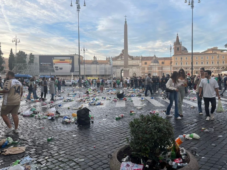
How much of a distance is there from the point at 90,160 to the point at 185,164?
5.50 ft

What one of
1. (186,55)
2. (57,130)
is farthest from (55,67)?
(57,130)

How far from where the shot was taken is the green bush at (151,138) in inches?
105

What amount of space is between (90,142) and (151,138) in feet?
7.64

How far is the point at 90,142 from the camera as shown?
464cm

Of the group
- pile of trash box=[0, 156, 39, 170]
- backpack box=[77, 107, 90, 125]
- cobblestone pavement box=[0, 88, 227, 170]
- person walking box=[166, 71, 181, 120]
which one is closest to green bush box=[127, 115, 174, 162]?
cobblestone pavement box=[0, 88, 227, 170]

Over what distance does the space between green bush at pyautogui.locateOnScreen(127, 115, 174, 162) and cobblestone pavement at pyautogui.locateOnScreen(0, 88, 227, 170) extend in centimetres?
95

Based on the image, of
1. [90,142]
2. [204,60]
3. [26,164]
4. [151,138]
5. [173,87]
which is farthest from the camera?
[204,60]

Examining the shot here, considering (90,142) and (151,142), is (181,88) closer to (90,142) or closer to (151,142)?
(90,142)

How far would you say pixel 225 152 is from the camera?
12.7 feet

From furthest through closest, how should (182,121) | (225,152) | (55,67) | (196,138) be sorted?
(55,67), (182,121), (196,138), (225,152)

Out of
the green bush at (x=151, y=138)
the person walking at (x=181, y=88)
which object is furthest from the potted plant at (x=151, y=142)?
the person walking at (x=181, y=88)

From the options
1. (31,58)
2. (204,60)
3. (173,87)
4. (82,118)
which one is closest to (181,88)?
(173,87)

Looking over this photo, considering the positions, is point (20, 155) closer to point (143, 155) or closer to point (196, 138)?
point (143, 155)

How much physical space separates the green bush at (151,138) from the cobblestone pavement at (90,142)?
95 cm
